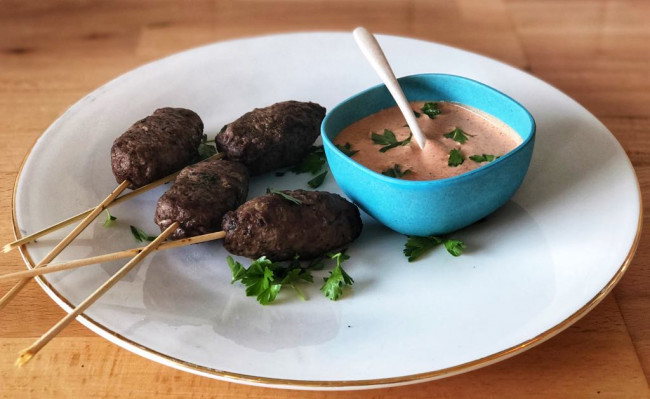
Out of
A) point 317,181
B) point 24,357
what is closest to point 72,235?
point 24,357

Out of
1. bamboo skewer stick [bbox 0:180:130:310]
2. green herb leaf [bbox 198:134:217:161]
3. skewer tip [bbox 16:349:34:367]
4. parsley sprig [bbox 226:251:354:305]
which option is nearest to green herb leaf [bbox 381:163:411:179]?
parsley sprig [bbox 226:251:354:305]

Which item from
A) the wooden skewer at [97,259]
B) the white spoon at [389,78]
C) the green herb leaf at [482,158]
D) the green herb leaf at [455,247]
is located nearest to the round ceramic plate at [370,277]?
the green herb leaf at [455,247]

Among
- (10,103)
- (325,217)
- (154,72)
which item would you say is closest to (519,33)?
(154,72)

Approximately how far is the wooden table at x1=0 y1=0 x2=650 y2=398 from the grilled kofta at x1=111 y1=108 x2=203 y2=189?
54 cm

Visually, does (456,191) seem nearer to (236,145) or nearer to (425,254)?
(425,254)

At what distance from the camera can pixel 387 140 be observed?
2963 millimetres

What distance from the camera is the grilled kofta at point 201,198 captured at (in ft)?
8.96

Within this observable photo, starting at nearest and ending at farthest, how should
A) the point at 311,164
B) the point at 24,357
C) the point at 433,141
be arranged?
the point at 24,357, the point at 433,141, the point at 311,164

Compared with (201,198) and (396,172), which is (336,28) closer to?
(396,172)

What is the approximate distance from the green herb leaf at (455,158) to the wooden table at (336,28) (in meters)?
0.67

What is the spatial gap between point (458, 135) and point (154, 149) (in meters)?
1.14

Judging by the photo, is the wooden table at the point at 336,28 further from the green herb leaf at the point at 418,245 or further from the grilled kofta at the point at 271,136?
the grilled kofta at the point at 271,136

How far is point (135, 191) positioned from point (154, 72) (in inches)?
43.7

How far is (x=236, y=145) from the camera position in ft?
10.3
